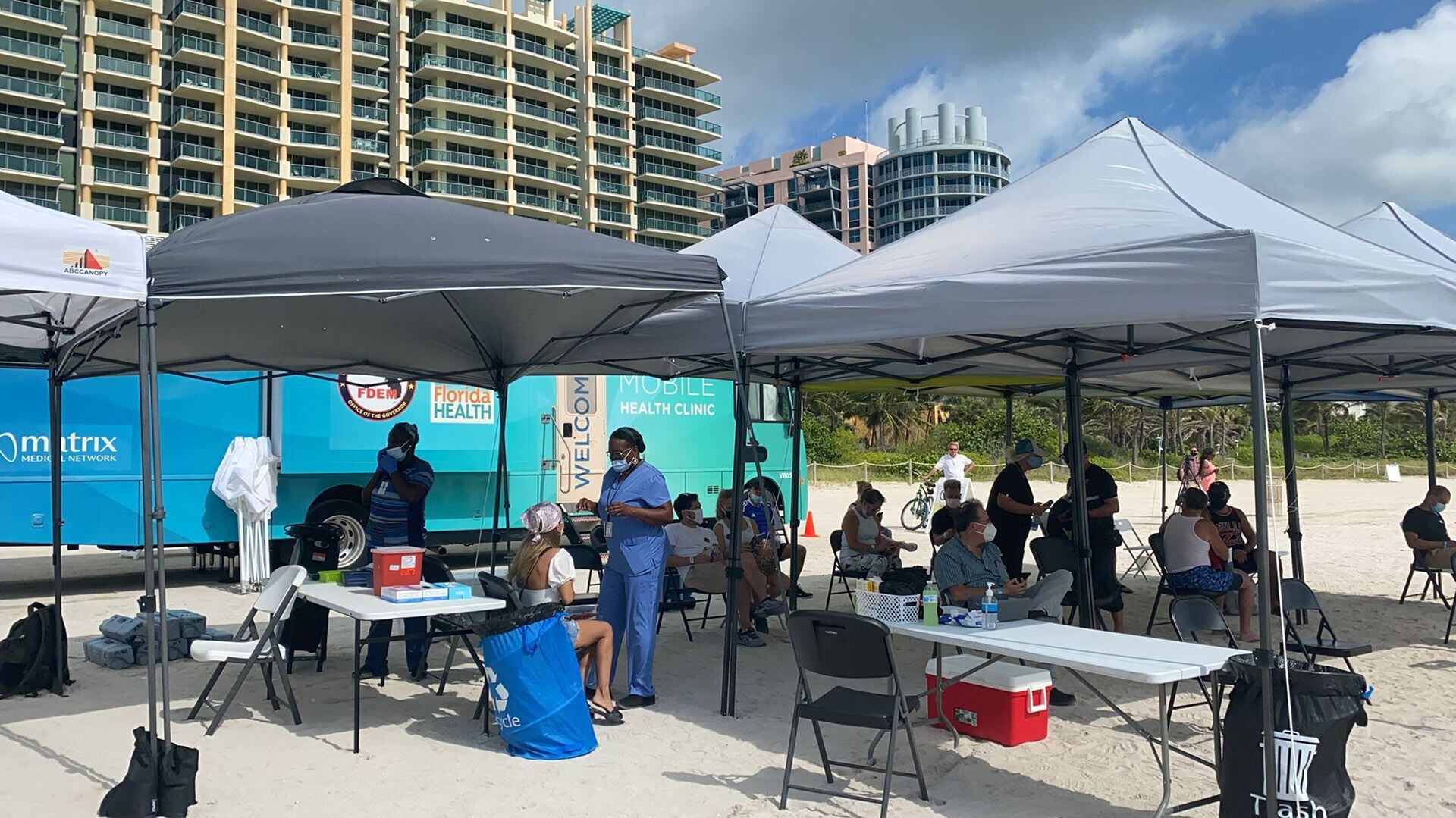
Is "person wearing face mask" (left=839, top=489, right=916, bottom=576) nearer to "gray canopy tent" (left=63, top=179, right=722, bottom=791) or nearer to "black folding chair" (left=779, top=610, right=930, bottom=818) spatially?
"gray canopy tent" (left=63, top=179, right=722, bottom=791)

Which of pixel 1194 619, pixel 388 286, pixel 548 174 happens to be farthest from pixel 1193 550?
pixel 548 174

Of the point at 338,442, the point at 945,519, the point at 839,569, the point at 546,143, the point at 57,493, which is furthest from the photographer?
the point at 546,143

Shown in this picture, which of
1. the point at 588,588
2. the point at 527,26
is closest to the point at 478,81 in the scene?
the point at 527,26

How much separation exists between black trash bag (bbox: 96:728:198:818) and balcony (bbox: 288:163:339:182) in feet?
211

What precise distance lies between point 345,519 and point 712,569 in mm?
4688

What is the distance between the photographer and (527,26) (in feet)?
242

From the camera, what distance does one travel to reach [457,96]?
69.4m

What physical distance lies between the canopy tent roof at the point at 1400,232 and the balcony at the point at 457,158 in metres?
64.8

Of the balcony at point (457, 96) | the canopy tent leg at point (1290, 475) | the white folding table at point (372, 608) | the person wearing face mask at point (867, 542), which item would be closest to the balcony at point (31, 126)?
the balcony at point (457, 96)

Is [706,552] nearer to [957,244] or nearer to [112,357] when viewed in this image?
[957,244]

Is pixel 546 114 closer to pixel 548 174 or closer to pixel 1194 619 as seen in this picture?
pixel 548 174

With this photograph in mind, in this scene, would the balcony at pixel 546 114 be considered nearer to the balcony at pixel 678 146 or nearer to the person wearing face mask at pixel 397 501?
the balcony at pixel 678 146

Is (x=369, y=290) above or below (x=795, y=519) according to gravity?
above

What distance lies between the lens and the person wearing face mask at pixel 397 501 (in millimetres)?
6656
